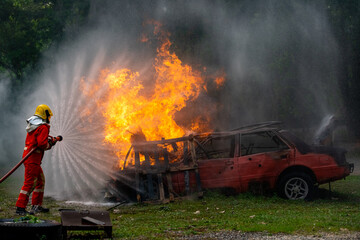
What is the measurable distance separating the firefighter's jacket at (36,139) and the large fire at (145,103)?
2795mm

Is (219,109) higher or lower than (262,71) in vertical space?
lower

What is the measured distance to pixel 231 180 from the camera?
417 inches

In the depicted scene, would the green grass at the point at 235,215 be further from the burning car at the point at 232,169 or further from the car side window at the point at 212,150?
the car side window at the point at 212,150

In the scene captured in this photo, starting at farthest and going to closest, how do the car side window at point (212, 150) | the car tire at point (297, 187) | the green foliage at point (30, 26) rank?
the green foliage at point (30, 26) < the car side window at point (212, 150) < the car tire at point (297, 187)

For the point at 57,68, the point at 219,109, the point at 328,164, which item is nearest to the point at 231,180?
the point at 328,164

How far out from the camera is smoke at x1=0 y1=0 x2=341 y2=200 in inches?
895

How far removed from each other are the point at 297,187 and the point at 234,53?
1456 centimetres

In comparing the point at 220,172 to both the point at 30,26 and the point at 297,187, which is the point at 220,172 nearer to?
the point at 297,187

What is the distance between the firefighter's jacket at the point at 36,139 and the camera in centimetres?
899

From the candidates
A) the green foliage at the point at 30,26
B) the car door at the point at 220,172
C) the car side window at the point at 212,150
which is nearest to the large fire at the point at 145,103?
the car side window at the point at 212,150

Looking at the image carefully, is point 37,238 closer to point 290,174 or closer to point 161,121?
point 290,174

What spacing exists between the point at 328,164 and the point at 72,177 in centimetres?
1061

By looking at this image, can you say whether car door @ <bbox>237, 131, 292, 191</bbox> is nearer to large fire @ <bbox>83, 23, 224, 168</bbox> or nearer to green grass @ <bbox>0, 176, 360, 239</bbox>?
green grass @ <bbox>0, 176, 360, 239</bbox>

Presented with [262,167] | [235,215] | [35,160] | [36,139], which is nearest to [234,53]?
[262,167]
